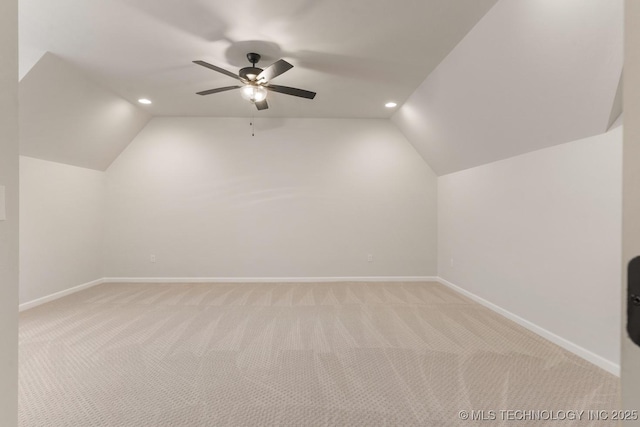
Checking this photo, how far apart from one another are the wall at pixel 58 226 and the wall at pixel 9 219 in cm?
351

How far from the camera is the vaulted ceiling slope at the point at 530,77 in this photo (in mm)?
1920

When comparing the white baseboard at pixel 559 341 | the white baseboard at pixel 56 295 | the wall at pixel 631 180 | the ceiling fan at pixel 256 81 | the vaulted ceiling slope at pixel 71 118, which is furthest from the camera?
the white baseboard at pixel 56 295

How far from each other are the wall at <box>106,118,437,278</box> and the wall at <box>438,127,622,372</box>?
1.28 metres

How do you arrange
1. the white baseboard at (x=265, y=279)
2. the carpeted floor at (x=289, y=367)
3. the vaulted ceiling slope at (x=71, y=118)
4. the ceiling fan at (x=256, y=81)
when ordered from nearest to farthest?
the carpeted floor at (x=289, y=367) < the ceiling fan at (x=256, y=81) < the vaulted ceiling slope at (x=71, y=118) < the white baseboard at (x=265, y=279)

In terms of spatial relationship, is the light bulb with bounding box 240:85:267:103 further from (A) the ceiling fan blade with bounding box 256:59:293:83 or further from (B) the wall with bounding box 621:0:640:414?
(B) the wall with bounding box 621:0:640:414

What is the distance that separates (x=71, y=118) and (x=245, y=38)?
8.72ft

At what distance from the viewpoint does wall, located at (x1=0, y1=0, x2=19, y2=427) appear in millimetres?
1027

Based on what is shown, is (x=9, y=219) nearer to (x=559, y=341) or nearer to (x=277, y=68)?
(x=277, y=68)

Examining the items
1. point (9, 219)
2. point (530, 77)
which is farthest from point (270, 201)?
point (9, 219)

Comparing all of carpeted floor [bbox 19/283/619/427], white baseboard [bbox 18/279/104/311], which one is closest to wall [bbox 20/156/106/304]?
white baseboard [bbox 18/279/104/311]

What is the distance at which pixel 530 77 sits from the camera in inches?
95.6

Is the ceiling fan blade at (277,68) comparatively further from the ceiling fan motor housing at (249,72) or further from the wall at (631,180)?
the wall at (631,180)

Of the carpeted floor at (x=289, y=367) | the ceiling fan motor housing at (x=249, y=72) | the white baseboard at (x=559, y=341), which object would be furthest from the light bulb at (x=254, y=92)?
the white baseboard at (x=559, y=341)

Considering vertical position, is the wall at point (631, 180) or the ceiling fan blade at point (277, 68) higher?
the ceiling fan blade at point (277, 68)
